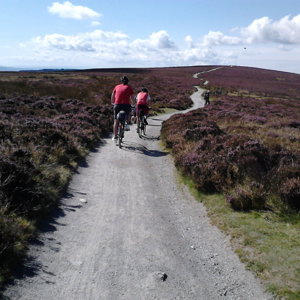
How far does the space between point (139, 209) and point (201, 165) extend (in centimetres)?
258

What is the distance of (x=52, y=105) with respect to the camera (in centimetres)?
2005

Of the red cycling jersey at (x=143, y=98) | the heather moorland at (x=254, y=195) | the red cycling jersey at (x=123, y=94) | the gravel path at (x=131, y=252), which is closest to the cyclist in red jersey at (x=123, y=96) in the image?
the red cycling jersey at (x=123, y=94)

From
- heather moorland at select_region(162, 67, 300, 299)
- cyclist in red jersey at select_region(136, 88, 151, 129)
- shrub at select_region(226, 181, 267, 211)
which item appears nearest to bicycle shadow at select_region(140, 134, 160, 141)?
cyclist in red jersey at select_region(136, 88, 151, 129)

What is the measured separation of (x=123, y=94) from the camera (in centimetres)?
1192

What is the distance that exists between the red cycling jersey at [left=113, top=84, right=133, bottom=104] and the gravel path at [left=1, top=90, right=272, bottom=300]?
15.0 ft

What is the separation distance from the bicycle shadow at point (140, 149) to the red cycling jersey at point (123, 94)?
1.87m

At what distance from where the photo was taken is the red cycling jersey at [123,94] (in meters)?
11.9

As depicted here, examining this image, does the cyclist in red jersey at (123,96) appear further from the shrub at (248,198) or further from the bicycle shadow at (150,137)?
the shrub at (248,198)

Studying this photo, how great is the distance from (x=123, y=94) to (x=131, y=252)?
7.92 metres

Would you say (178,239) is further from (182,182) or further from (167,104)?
(167,104)

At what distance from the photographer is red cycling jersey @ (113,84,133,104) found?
11.9 metres

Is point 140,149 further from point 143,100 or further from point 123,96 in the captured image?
point 143,100

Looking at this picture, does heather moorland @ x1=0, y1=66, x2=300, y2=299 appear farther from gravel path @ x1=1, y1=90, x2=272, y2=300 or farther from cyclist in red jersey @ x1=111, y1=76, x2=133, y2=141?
cyclist in red jersey @ x1=111, y1=76, x2=133, y2=141

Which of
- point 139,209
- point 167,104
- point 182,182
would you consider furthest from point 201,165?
point 167,104
